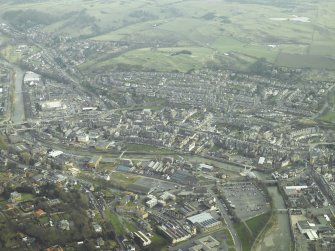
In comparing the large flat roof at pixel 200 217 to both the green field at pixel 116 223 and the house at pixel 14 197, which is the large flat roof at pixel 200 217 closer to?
the green field at pixel 116 223

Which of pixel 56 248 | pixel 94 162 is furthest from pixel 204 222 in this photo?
pixel 94 162

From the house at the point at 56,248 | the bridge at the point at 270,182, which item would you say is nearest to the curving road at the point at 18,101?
the house at the point at 56,248

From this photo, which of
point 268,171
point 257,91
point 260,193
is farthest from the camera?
point 257,91

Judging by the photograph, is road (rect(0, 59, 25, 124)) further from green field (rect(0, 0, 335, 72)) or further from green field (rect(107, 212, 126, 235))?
green field (rect(107, 212, 126, 235))

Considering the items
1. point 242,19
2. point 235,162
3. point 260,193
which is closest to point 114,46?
point 242,19

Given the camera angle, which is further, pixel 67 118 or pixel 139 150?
pixel 67 118

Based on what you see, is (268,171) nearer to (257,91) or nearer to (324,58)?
(257,91)

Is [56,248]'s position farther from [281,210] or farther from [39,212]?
[281,210]

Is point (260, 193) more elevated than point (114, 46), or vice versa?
point (260, 193)
